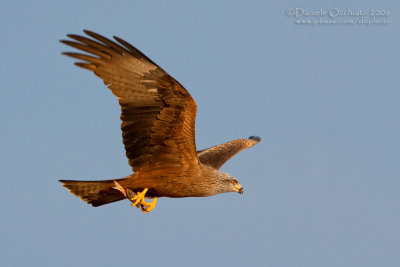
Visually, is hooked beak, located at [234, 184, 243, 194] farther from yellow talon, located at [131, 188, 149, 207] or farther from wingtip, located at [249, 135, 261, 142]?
wingtip, located at [249, 135, 261, 142]

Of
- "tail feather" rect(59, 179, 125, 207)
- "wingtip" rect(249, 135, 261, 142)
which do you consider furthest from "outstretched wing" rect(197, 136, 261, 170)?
"tail feather" rect(59, 179, 125, 207)

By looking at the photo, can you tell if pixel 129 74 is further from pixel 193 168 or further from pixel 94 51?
pixel 193 168

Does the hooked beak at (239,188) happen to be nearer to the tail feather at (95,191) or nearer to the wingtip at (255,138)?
the tail feather at (95,191)

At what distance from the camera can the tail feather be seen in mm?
11695

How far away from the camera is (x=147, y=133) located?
11.3 meters

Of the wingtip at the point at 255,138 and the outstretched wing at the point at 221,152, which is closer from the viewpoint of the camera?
the outstretched wing at the point at 221,152

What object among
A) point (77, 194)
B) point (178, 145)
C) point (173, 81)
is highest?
point (173, 81)

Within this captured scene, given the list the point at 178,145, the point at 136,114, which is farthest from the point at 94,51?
the point at 178,145

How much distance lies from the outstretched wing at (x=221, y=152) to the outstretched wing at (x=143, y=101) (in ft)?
7.77

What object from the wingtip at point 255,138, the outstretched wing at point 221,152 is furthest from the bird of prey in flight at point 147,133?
the wingtip at point 255,138

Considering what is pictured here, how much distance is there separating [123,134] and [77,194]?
4.92 feet

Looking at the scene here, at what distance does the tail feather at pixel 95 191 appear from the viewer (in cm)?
1170

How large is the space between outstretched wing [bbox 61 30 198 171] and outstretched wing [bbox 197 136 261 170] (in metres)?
2.37

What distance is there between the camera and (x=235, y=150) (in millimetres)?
15242
